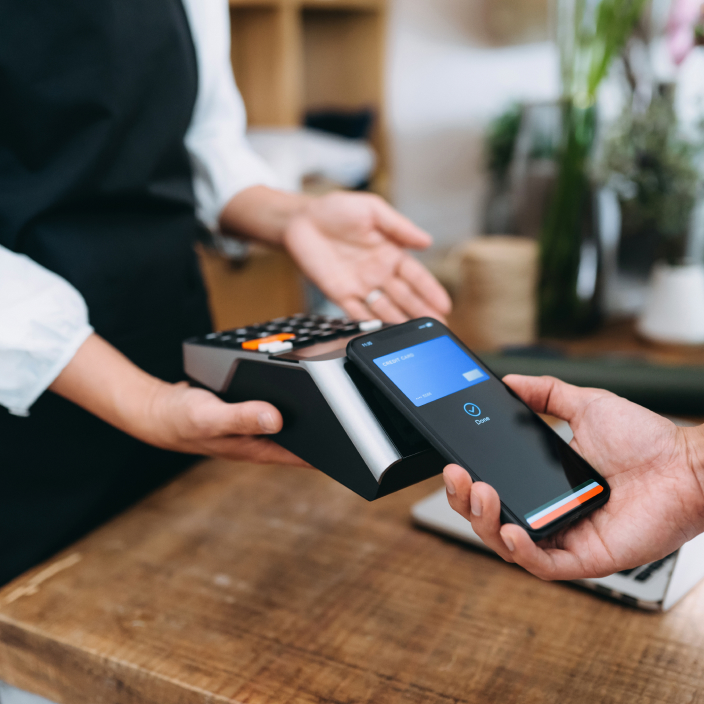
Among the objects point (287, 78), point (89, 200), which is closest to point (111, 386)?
point (89, 200)

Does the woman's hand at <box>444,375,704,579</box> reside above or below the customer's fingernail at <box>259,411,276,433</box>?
below

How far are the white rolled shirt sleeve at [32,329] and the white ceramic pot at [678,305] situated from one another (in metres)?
0.94

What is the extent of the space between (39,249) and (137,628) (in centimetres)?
30

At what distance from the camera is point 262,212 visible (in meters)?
0.71

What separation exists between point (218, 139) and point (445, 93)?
5.69 ft

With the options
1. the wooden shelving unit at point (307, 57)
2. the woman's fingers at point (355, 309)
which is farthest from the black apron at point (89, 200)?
the wooden shelving unit at point (307, 57)

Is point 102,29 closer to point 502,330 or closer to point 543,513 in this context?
point 543,513

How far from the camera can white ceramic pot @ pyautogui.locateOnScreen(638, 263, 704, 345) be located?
3.48ft

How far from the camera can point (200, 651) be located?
39 cm

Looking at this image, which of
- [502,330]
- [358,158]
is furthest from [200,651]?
[358,158]

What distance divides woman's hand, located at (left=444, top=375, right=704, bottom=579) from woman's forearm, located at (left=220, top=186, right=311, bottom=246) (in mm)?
397

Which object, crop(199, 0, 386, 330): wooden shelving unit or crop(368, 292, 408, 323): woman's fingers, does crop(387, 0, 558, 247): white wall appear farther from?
crop(368, 292, 408, 323): woman's fingers

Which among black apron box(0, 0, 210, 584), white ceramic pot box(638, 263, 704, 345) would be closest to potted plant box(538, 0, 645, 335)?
white ceramic pot box(638, 263, 704, 345)

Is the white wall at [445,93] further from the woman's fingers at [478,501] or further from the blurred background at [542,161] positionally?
the woman's fingers at [478,501]
